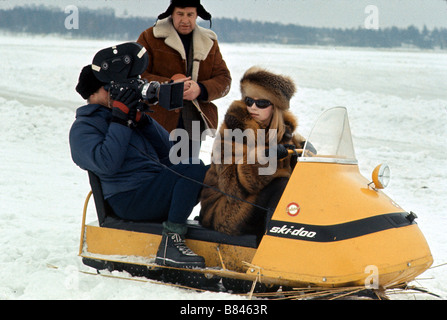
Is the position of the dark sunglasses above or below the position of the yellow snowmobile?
above

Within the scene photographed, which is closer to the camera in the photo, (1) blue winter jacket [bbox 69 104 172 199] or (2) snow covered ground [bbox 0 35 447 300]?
(1) blue winter jacket [bbox 69 104 172 199]

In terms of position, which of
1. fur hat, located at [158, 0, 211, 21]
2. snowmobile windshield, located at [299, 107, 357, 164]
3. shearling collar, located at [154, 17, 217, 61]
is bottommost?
snowmobile windshield, located at [299, 107, 357, 164]

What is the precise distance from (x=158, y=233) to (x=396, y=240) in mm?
1405

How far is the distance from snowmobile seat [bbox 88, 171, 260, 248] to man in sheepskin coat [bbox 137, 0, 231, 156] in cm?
90

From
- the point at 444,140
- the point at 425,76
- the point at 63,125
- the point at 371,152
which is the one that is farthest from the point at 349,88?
the point at 63,125

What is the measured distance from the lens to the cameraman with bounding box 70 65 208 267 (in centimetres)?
332

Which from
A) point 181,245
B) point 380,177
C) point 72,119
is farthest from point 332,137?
point 72,119

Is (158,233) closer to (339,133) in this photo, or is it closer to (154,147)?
(154,147)

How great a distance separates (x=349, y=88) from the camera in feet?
44.8

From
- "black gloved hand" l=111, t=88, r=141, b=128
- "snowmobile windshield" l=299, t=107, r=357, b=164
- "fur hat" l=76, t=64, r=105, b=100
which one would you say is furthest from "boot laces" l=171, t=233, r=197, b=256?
"fur hat" l=76, t=64, r=105, b=100

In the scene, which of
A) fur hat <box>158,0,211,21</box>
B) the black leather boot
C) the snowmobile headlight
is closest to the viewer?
the snowmobile headlight

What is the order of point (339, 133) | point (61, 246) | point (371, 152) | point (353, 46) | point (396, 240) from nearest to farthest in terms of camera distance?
point (396, 240) < point (339, 133) < point (61, 246) < point (371, 152) < point (353, 46)

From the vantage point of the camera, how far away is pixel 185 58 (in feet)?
14.2

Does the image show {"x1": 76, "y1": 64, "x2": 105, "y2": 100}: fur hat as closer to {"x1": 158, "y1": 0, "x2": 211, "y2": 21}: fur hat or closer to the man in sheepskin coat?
the man in sheepskin coat
